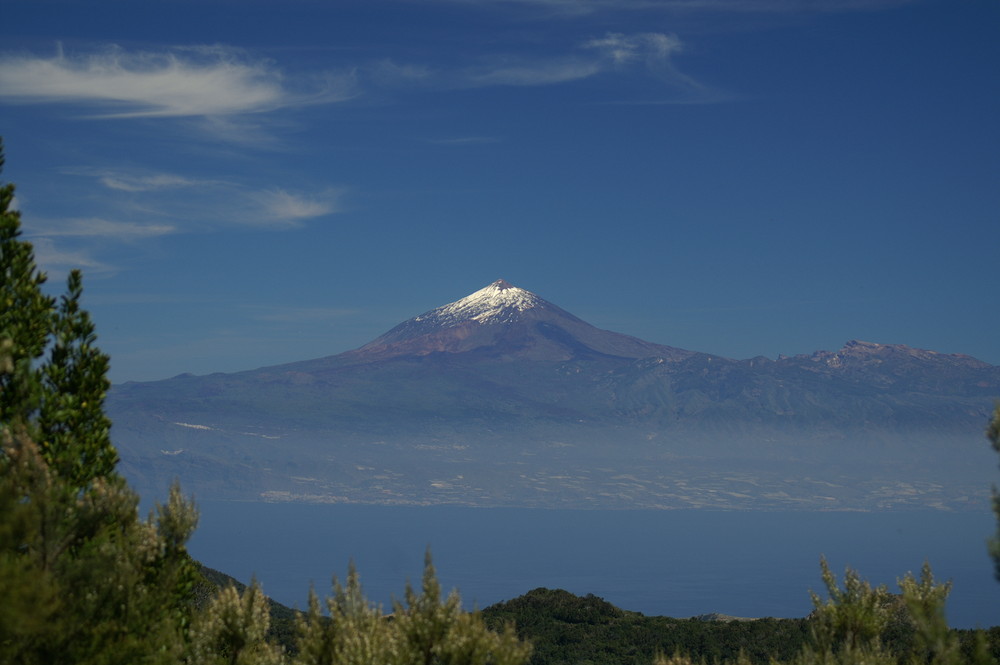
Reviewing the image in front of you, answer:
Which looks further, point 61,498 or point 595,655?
point 595,655

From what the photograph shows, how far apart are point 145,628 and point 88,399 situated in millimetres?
5307

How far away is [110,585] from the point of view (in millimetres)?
18766

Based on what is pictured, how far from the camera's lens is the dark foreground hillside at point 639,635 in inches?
2340

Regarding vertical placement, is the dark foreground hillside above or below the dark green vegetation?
below

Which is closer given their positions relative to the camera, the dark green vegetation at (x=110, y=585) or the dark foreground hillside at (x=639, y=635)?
the dark green vegetation at (x=110, y=585)

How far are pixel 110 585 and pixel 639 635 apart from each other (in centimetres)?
5239

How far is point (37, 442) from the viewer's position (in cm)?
2066

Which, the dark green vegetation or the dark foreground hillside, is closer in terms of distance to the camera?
the dark green vegetation

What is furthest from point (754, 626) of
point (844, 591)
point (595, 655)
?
point (844, 591)

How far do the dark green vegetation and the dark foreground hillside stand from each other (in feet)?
115

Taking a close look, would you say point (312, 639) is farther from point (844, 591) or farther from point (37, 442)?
point (844, 591)

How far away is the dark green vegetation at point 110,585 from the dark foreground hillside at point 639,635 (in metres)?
35.1

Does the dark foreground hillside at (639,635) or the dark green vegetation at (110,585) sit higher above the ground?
the dark green vegetation at (110,585)

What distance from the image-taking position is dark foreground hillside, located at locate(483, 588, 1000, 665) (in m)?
59.4
